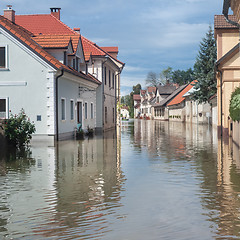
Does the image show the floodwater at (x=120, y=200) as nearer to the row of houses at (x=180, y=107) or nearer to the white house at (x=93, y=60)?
the white house at (x=93, y=60)

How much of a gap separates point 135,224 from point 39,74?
1664 cm

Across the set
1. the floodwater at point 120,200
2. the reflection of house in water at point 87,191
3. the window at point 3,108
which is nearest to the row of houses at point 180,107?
the window at point 3,108

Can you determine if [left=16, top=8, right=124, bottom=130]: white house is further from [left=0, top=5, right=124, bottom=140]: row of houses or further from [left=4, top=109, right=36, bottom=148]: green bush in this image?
[left=4, top=109, right=36, bottom=148]: green bush

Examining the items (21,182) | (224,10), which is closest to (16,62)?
(224,10)

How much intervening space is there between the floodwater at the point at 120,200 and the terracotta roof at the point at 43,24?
25.0m

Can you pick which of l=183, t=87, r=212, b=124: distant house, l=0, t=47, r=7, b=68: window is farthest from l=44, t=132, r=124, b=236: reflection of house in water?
l=183, t=87, r=212, b=124: distant house

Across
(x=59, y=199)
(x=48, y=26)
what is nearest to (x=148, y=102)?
(x=48, y=26)

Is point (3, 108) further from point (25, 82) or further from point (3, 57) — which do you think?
point (3, 57)

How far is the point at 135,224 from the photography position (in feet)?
18.4

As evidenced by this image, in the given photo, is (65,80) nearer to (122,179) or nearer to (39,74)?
(39,74)

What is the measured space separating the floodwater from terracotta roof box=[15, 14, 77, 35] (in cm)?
2497

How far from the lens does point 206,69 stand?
45.4m

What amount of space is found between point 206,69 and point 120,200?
4018 cm

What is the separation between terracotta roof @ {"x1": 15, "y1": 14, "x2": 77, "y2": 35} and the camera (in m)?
35.8
